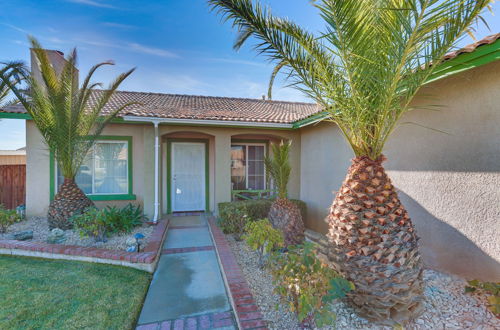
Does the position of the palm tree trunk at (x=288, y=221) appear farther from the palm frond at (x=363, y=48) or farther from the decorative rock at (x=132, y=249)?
the decorative rock at (x=132, y=249)

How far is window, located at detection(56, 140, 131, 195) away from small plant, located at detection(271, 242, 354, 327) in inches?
300

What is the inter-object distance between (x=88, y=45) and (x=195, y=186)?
21.1 feet

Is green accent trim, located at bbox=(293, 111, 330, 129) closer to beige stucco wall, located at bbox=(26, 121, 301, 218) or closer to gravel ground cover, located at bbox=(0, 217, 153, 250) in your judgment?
beige stucco wall, located at bbox=(26, 121, 301, 218)

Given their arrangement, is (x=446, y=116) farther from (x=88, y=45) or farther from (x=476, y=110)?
(x=88, y=45)

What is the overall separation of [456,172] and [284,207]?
12.1 feet

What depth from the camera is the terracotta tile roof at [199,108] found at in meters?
8.15

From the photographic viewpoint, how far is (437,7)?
2.61 m

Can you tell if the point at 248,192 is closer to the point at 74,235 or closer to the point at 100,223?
the point at 100,223

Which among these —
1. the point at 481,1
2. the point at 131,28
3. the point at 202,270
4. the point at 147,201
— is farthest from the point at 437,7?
the point at 131,28

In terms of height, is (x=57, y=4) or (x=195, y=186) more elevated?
(x=57, y=4)

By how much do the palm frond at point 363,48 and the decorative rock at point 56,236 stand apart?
6541 mm

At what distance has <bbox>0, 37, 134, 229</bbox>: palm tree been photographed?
639 centimetres

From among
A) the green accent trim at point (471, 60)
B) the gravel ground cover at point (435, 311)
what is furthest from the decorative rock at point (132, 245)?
the green accent trim at point (471, 60)

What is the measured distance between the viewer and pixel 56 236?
6238 mm
